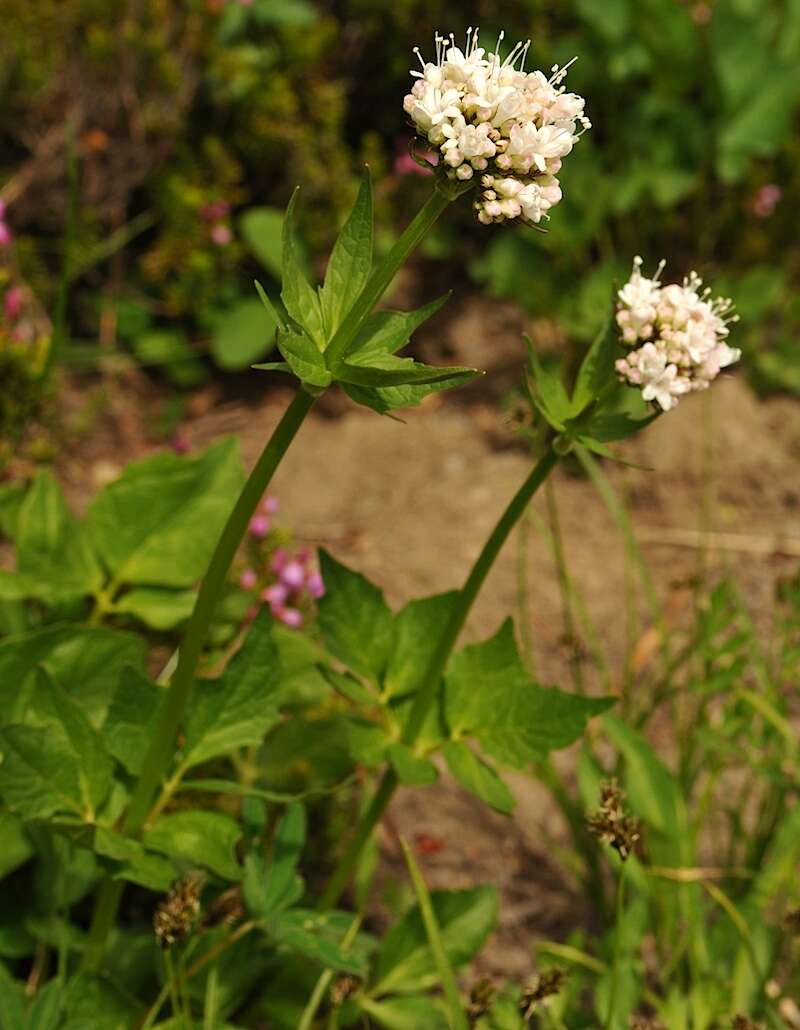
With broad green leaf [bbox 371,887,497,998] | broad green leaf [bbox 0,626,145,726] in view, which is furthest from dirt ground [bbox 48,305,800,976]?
broad green leaf [bbox 0,626,145,726]

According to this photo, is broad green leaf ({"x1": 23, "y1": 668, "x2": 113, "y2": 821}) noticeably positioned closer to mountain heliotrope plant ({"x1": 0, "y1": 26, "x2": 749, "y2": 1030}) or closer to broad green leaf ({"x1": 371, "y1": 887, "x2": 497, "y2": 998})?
mountain heliotrope plant ({"x1": 0, "y1": 26, "x2": 749, "y2": 1030})

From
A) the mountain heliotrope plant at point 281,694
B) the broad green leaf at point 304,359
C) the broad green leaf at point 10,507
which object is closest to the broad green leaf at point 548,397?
the mountain heliotrope plant at point 281,694

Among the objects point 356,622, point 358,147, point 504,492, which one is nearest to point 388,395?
point 356,622

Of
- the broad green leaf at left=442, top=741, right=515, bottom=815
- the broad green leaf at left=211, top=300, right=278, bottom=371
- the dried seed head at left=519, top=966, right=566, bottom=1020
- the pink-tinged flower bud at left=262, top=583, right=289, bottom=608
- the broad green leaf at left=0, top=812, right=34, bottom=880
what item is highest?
the broad green leaf at left=211, top=300, right=278, bottom=371

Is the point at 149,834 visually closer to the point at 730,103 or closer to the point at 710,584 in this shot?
the point at 710,584

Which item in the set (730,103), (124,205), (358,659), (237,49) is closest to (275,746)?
(358,659)

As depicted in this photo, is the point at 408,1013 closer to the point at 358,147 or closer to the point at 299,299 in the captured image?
the point at 299,299
